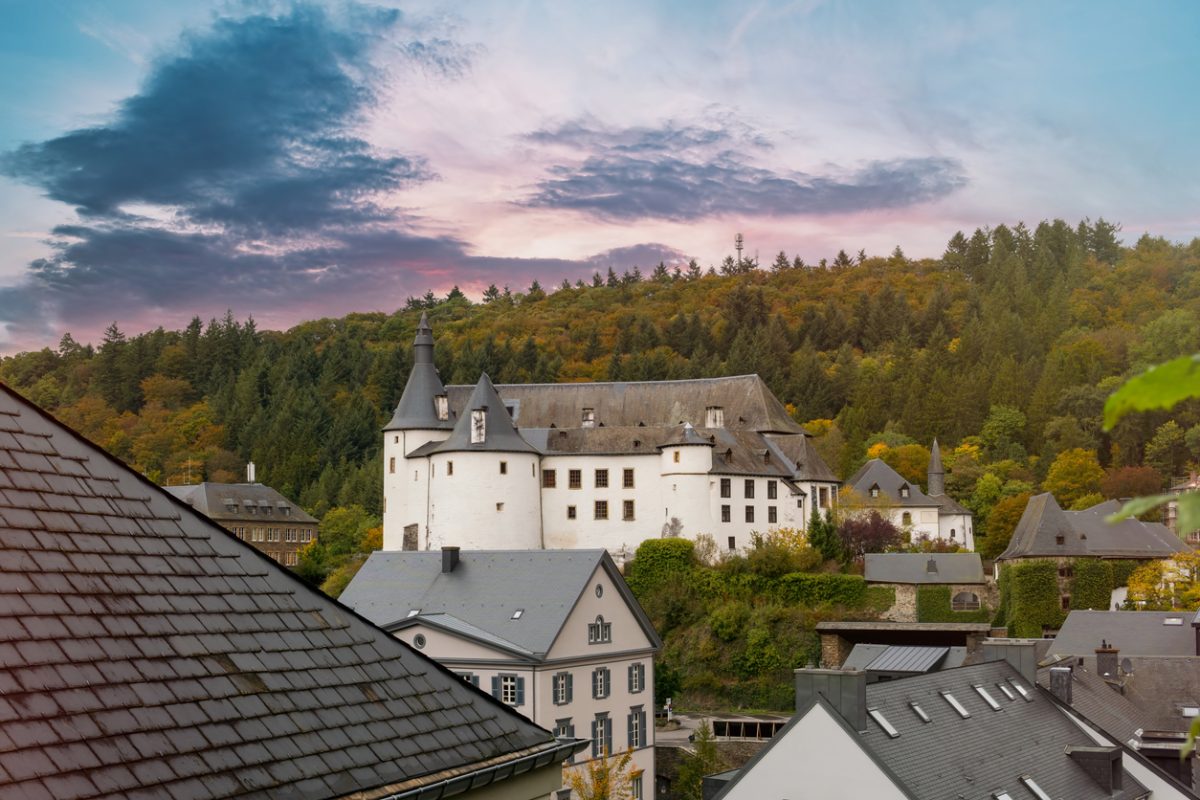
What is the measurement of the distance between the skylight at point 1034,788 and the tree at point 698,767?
16.4m

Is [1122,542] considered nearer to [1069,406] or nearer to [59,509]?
[1069,406]

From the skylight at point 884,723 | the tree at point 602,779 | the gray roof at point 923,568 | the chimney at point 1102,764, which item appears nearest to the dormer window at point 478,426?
the gray roof at point 923,568

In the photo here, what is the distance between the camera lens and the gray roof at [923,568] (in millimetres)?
59219

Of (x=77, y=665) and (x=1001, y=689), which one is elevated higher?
(x=77, y=665)

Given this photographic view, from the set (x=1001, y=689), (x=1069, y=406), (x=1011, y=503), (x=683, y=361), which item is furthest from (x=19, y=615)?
(x=683, y=361)

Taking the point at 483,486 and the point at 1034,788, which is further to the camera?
the point at 483,486

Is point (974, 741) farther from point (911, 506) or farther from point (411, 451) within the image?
point (911, 506)

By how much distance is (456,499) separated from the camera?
207 ft

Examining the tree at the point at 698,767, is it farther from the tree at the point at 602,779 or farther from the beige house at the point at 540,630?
the tree at the point at 602,779

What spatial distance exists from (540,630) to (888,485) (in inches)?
1730

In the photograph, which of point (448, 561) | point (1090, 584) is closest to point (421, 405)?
point (448, 561)

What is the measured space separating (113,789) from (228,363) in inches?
4704

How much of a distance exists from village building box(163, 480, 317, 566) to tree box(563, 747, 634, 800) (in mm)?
52649

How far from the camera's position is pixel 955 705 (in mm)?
24906
